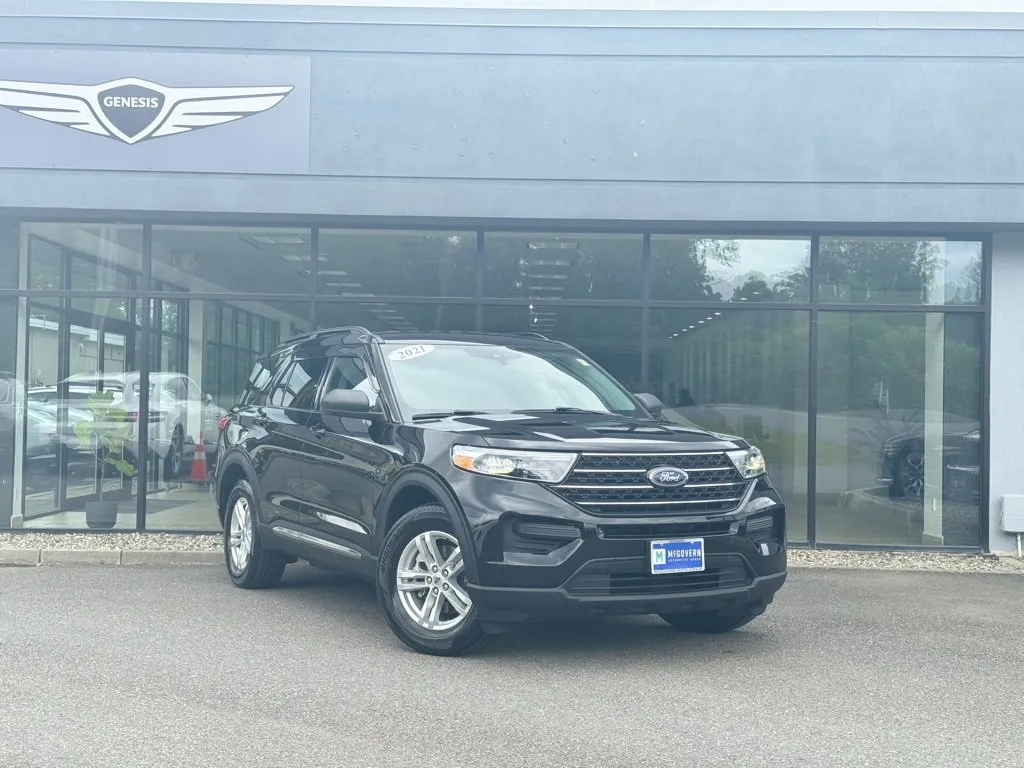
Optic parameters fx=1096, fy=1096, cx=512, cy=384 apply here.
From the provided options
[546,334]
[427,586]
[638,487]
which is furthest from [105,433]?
[638,487]

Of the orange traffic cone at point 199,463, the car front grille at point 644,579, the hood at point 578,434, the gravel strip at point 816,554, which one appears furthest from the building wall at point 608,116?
the car front grille at point 644,579

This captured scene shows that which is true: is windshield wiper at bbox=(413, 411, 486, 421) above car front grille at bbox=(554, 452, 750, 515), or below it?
above

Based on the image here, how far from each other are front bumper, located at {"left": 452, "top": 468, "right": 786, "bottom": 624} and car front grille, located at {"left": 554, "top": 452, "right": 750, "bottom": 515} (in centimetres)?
6

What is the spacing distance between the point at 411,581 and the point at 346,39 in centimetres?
647

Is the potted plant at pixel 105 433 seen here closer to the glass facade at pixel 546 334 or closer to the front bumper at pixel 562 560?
the glass facade at pixel 546 334

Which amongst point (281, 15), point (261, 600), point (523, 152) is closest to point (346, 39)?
point (281, 15)

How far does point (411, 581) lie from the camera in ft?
20.1

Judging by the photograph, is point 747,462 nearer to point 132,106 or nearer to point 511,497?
point 511,497

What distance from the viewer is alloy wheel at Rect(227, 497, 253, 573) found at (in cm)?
828

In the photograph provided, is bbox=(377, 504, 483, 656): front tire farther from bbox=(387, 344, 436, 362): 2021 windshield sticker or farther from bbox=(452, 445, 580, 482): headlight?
bbox=(387, 344, 436, 362): 2021 windshield sticker

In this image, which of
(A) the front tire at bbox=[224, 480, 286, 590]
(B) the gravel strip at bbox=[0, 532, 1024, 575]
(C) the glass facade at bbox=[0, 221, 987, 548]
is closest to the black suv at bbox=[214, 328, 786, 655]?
(A) the front tire at bbox=[224, 480, 286, 590]

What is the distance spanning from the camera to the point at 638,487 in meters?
5.75

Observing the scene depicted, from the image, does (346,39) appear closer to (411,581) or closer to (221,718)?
(411,581)

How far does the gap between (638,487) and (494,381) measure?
164cm
